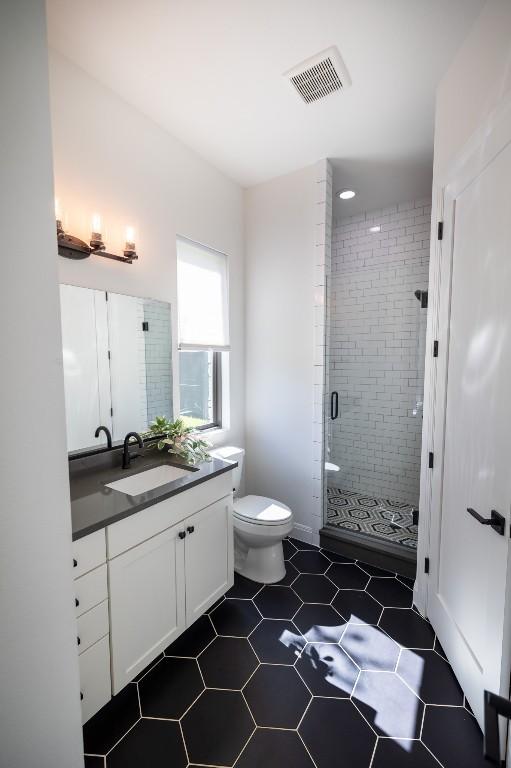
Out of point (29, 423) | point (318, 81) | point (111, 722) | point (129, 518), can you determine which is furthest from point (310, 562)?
point (318, 81)

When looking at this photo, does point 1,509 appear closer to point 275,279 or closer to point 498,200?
point 498,200

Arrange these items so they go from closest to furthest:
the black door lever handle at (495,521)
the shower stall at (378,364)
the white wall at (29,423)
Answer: the white wall at (29,423), the black door lever handle at (495,521), the shower stall at (378,364)

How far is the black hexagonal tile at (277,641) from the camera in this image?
64.8 inches

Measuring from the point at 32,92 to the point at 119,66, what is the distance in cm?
135

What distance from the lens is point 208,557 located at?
180 centimetres

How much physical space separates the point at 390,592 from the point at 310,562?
564mm

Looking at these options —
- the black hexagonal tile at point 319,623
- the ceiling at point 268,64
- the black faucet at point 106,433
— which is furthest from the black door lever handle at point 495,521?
the ceiling at point 268,64

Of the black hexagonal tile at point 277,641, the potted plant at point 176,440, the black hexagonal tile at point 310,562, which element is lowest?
the black hexagonal tile at point 310,562

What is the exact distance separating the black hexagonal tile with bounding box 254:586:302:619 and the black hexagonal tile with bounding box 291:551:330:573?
0.26 m

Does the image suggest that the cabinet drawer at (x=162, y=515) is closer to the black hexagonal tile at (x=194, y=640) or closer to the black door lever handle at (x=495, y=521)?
the black hexagonal tile at (x=194, y=640)

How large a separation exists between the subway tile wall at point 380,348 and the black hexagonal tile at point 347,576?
87 cm

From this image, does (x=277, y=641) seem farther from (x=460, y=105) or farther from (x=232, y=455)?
(x=460, y=105)

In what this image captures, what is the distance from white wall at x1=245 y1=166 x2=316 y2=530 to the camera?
8.62 ft

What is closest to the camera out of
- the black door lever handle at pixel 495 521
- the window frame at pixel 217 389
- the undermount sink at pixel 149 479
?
the black door lever handle at pixel 495 521
